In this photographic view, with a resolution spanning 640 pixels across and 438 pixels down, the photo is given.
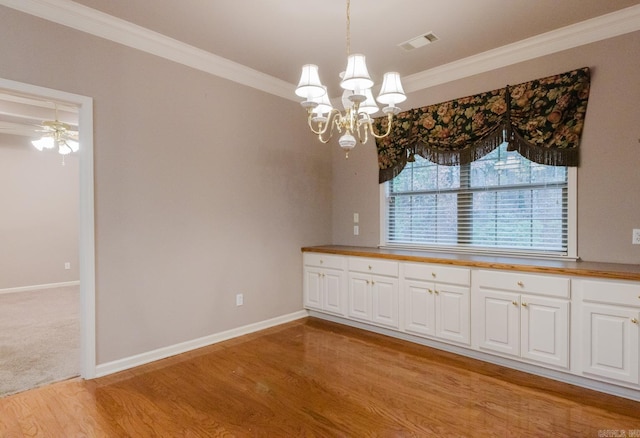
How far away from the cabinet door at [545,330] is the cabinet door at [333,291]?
1859 millimetres

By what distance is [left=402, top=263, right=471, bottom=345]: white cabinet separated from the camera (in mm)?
3072

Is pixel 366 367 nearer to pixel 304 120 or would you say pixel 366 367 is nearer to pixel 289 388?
pixel 289 388

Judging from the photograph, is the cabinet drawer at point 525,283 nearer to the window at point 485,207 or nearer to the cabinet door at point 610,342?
the cabinet door at point 610,342

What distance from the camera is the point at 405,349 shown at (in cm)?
332

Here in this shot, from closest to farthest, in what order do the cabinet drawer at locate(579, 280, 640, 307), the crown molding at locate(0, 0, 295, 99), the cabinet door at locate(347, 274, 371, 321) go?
the cabinet drawer at locate(579, 280, 640, 307) → the crown molding at locate(0, 0, 295, 99) → the cabinet door at locate(347, 274, 371, 321)

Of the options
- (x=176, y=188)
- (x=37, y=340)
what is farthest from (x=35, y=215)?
(x=176, y=188)

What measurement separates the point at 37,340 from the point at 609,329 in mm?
5050

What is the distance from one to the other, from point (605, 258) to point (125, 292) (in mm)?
3971

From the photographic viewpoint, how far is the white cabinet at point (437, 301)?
3072mm

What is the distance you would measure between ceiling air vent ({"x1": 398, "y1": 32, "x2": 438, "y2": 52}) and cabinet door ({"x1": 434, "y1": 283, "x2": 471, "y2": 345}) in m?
2.21

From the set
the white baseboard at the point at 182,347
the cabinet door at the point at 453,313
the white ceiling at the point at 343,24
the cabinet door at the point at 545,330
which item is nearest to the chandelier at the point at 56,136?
the white ceiling at the point at 343,24

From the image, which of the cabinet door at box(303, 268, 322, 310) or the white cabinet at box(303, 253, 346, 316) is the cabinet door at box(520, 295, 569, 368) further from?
Answer: the cabinet door at box(303, 268, 322, 310)

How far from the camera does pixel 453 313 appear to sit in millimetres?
3131

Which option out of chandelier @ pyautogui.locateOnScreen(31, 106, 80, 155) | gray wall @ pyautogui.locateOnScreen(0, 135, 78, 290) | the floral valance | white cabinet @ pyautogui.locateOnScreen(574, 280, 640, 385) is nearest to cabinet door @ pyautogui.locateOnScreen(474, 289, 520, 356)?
white cabinet @ pyautogui.locateOnScreen(574, 280, 640, 385)
